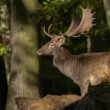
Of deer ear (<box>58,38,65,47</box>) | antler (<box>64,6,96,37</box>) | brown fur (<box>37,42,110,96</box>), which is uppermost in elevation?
antler (<box>64,6,96,37</box>)

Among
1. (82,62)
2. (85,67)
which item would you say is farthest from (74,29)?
(85,67)

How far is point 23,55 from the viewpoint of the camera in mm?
8367

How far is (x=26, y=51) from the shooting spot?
842 centimetres

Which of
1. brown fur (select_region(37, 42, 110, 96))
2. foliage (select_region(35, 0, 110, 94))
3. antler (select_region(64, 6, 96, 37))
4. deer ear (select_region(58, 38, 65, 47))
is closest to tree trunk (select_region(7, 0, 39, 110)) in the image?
foliage (select_region(35, 0, 110, 94))

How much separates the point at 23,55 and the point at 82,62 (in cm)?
167

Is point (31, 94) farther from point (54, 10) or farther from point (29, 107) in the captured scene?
point (54, 10)

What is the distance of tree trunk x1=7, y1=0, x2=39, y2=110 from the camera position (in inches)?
325

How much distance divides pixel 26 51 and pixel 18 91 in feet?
3.76

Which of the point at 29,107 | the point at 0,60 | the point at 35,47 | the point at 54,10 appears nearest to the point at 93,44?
the point at 54,10

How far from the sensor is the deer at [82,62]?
757 centimetres

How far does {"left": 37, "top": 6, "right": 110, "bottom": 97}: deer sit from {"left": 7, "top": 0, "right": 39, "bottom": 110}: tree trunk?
428 millimetres

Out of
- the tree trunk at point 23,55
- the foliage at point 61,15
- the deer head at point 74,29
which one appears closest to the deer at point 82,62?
the deer head at point 74,29

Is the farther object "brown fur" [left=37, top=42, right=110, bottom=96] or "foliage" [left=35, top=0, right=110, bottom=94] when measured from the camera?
"foliage" [left=35, top=0, right=110, bottom=94]

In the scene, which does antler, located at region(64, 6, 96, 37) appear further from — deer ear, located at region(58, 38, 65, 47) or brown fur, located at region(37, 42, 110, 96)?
brown fur, located at region(37, 42, 110, 96)
